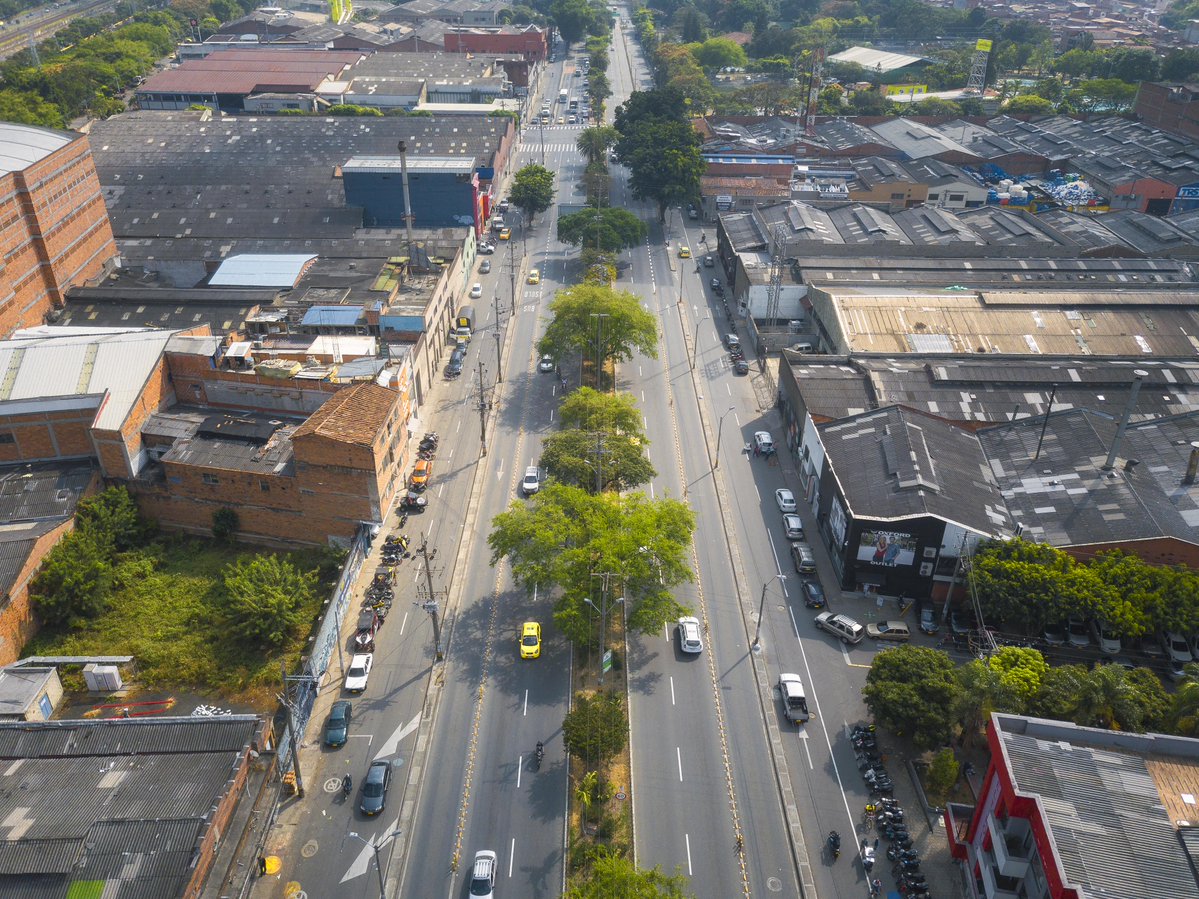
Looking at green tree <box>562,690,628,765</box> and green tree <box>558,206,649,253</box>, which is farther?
green tree <box>558,206,649,253</box>

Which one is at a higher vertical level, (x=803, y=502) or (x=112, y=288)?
(x=112, y=288)

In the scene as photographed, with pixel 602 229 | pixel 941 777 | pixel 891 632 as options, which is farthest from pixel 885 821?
pixel 602 229

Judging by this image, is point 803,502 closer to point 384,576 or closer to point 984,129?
point 384,576

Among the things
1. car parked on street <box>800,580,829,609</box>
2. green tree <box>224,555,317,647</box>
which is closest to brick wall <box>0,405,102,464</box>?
green tree <box>224,555,317,647</box>

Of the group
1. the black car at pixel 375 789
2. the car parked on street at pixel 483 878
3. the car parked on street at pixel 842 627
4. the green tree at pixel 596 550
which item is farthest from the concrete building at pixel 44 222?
the car parked on street at pixel 842 627

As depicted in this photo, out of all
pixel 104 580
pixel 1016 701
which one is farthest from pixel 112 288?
pixel 1016 701

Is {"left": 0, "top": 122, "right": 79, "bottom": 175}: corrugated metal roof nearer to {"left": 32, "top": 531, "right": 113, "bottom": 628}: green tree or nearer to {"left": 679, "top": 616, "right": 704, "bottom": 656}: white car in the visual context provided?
{"left": 32, "top": 531, "right": 113, "bottom": 628}: green tree
